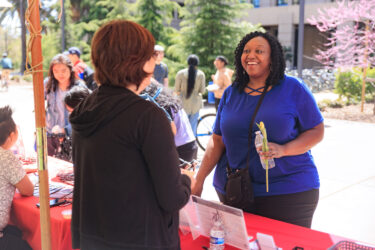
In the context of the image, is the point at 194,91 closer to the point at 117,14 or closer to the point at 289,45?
the point at 117,14

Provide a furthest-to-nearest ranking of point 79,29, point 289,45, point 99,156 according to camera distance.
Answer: point 289,45 → point 79,29 → point 99,156

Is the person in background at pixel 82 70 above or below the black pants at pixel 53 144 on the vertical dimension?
above

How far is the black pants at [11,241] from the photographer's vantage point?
265 cm

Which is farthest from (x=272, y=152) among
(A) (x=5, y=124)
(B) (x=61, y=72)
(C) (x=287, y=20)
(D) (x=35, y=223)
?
(C) (x=287, y=20)

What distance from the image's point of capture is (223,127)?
2498 millimetres

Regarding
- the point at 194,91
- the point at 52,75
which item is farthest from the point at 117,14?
the point at 52,75

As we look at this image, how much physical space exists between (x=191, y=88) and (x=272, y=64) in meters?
4.79

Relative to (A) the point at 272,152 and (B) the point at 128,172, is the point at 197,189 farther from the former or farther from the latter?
(B) the point at 128,172

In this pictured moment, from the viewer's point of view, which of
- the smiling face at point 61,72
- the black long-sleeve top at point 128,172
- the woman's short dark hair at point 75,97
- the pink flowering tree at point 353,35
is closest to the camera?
the black long-sleeve top at point 128,172

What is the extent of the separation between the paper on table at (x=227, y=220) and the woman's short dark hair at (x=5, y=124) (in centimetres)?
151

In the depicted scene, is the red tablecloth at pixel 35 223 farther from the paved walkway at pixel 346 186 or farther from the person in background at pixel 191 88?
the person in background at pixel 191 88

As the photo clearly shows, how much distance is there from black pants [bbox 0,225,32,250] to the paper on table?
4.17 ft

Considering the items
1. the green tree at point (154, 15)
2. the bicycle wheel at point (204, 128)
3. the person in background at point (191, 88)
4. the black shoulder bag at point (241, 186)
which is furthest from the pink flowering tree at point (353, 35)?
the black shoulder bag at point (241, 186)

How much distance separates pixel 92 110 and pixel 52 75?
364 cm
